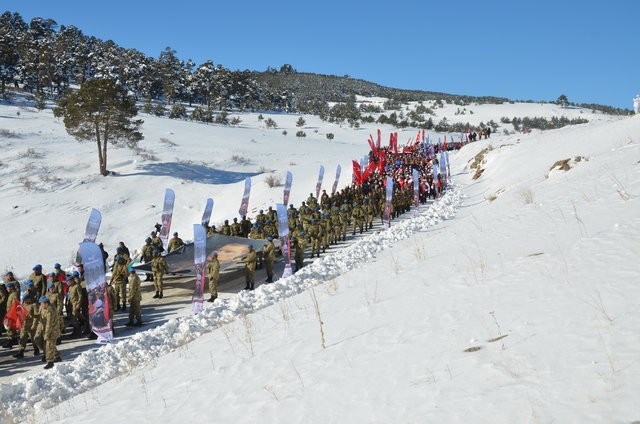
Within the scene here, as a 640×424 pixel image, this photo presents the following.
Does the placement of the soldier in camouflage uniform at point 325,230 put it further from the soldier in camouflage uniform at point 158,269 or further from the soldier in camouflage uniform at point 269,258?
the soldier in camouflage uniform at point 158,269

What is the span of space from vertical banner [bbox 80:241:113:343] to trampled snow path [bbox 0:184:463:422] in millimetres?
600

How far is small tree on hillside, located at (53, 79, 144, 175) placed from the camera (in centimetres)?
2967

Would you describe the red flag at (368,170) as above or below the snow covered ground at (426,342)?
above

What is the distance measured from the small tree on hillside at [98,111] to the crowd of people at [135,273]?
16395 mm

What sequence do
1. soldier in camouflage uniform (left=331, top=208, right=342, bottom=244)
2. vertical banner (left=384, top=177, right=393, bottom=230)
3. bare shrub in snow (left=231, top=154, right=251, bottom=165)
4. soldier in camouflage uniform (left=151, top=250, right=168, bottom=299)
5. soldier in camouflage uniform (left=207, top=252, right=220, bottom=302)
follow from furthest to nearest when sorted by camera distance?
bare shrub in snow (left=231, top=154, right=251, bottom=165), vertical banner (left=384, top=177, right=393, bottom=230), soldier in camouflage uniform (left=331, top=208, right=342, bottom=244), soldier in camouflage uniform (left=151, top=250, right=168, bottom=299), soldier in camouflage uniform (left=207, top=252, right=220, bottom=302)

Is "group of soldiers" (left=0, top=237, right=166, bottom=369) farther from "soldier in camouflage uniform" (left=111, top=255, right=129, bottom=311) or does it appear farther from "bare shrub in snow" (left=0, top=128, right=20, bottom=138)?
"bare shrub in snow" (left=0, top=128, right=20, bottom=138)

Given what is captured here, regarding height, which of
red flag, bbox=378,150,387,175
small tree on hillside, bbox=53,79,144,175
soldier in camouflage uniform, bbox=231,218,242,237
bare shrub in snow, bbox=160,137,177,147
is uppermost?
small tree on hillside, bbox=53,79,144,175

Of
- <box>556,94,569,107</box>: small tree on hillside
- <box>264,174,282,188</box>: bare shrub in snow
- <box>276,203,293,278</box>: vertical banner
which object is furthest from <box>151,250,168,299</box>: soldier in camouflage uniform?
<box>556,94,569,107</box>: small tree on hillside

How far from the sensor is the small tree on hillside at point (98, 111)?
97.3ft

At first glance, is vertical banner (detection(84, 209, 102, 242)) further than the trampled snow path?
Yes

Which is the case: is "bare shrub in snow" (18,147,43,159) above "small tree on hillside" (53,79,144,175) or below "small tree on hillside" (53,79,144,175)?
below

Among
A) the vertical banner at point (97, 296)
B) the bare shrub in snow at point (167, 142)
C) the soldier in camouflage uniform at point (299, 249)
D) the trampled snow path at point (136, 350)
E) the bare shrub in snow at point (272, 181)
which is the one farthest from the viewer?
the bare shrub in snow at point (167, 142)

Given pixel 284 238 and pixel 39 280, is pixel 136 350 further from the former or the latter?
pixel 284 238

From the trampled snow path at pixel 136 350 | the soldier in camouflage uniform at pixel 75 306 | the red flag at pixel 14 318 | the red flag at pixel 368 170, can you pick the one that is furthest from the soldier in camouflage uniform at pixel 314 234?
the red flag at pixel 368 170
